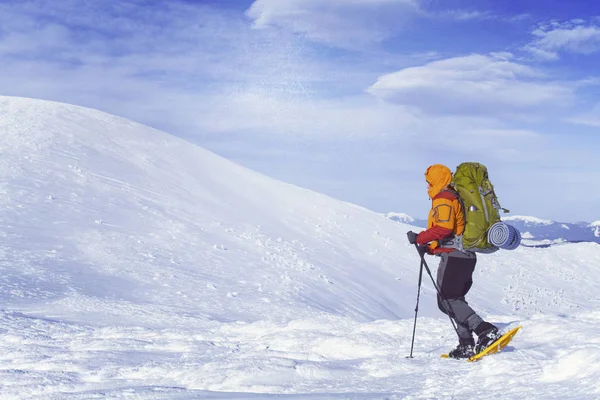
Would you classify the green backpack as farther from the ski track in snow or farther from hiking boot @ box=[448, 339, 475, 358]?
the ski track in snow

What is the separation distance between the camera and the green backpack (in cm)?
606

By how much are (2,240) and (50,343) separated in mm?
7892

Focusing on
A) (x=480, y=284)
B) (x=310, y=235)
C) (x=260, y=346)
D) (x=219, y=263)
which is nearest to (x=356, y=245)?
(x=310, y=235)

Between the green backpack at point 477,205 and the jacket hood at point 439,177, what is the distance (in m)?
0.18

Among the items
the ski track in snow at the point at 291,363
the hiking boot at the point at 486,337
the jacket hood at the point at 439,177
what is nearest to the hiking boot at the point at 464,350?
the hiking boot at the point at 486,337

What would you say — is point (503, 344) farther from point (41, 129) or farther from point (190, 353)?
point (41, 129)

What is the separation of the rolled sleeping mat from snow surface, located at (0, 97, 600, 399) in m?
1.20

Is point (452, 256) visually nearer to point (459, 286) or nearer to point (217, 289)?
point (459, 286)

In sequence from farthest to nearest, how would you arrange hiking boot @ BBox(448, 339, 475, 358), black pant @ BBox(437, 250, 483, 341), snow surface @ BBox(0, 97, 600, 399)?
1. black pant @ BBox(437, 250, 483, 341)
2. hiking boot @ BBox(448, 339, 475, 358)
3. snow surface @ BBox(0, 97, 600, 399)

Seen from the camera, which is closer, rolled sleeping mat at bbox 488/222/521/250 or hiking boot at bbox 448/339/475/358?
rolled sleeping mat at bbox 488/222/521/250

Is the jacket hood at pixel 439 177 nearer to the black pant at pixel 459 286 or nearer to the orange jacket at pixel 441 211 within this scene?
the orange jacket at pixel 441 211

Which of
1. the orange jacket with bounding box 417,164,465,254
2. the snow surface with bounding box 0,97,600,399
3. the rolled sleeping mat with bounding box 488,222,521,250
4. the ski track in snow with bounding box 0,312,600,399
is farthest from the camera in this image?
the orange jacket with bounding box 417,164,465,254

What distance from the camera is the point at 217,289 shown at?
47.5 feet

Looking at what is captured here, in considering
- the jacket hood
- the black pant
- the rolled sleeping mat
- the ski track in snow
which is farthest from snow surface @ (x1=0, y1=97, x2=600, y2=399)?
the jacket hood
